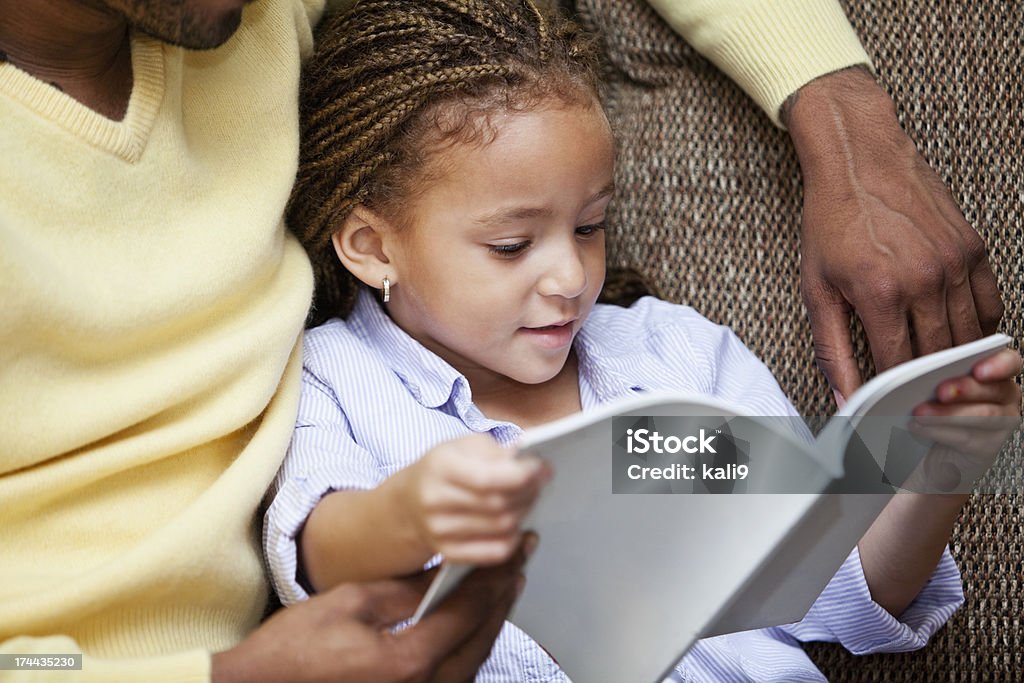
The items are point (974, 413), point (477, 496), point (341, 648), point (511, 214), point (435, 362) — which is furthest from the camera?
point (435, 362)

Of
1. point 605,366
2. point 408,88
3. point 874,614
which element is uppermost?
point 408,88

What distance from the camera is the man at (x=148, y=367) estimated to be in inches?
37.9

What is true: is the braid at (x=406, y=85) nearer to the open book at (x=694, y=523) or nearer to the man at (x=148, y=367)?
the man at (x=148, y=367)

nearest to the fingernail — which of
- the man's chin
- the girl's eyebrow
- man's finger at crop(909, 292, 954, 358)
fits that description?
man's finger at crop(909, 292, 954, 358)

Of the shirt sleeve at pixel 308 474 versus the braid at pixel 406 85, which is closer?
the shirt sleeve at pixel 308 474

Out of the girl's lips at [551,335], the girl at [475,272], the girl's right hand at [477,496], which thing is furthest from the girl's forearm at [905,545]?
the girl's right hand at [477,496]

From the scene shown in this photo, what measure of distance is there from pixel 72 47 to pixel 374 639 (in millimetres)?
706

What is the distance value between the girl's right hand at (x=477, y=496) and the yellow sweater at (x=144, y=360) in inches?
14.3

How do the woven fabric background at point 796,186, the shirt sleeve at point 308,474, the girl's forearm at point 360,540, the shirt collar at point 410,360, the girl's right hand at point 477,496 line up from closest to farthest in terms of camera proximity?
the girl's right hand at point 477,496 → the girl's forearm at point 360,540 → the shirt sleeve at point 308,474 → the shirt collar at point 410,360 → the woven fabric background at point 796,186

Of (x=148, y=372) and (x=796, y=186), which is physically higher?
(x=796, y=186)

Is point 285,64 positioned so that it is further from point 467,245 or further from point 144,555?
point 144,555

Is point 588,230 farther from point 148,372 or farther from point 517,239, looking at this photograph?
point 148,372

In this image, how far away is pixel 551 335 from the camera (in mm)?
1274

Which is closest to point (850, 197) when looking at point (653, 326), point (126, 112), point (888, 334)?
point (888, 334)
